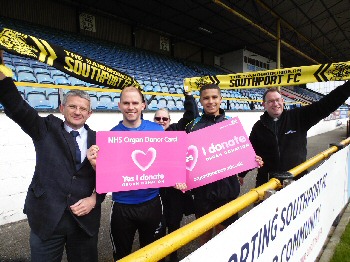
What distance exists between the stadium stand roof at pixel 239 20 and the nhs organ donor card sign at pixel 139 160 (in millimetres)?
11902

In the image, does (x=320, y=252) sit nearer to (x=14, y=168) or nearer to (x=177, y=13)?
(x=14, y=168)

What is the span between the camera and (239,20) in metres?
15.1

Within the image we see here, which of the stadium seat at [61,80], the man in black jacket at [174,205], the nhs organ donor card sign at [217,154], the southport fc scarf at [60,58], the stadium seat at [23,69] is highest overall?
the stadium seat at [23,69]

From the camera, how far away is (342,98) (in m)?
2.48

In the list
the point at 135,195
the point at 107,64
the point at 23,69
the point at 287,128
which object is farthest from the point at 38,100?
the point at 107,64

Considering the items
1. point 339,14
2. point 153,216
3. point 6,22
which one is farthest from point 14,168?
point 339,14

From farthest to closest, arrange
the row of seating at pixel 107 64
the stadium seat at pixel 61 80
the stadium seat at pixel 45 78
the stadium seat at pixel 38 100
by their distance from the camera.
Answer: the stadium seat at pixel 61 80
the stadium seat at pixel 45 78
the row of seating at pixel 107 64
the stadium seat at pixel 38 100

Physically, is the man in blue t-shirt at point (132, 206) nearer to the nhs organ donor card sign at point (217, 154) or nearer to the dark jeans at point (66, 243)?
the dark jeans at point (66, 243)

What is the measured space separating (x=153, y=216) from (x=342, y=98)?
2177mm

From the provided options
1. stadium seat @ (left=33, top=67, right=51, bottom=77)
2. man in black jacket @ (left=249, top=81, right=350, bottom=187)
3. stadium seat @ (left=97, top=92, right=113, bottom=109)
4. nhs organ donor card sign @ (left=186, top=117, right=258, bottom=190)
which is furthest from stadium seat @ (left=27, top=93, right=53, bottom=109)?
man in black jacket @ (left=249, top=81, right=350, bottom=187)

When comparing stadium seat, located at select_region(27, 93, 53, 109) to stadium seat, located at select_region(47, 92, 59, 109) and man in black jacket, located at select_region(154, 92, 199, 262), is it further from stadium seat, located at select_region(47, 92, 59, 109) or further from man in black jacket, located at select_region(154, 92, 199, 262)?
man in black jacket, located at select_region(154, 92, 199, 262)

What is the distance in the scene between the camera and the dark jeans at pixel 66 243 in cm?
155

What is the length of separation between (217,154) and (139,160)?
676 mm

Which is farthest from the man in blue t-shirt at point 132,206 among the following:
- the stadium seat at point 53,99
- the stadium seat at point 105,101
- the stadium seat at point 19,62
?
the stadium seat at point 19,62
